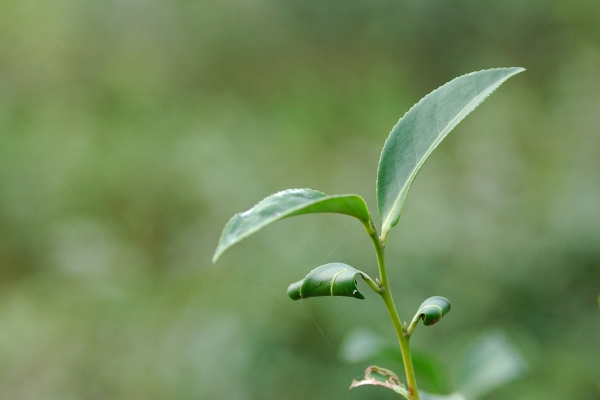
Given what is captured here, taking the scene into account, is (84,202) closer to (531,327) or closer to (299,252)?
(299,252)

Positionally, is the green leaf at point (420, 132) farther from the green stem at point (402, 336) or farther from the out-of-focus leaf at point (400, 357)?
the out-of-focus leaf at point (400, 357)

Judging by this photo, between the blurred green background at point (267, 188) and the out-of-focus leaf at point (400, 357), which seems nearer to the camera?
the out-of-focus leaf at point (400, 357)

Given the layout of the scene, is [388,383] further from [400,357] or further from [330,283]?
[400,357]

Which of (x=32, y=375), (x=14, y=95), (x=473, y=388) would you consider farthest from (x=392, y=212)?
(x=14, y=95)

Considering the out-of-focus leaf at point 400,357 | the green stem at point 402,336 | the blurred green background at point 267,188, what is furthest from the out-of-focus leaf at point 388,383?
the blurred green background at point 267,188

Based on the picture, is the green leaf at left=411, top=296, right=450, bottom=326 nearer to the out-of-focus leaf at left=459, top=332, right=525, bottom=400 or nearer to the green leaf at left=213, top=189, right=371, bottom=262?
the green leaf at left=213, top=189, right=371, bottom=262

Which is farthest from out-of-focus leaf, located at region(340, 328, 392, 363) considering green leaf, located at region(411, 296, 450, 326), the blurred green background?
green leaf, located at region(411, 296, 450, 326)
